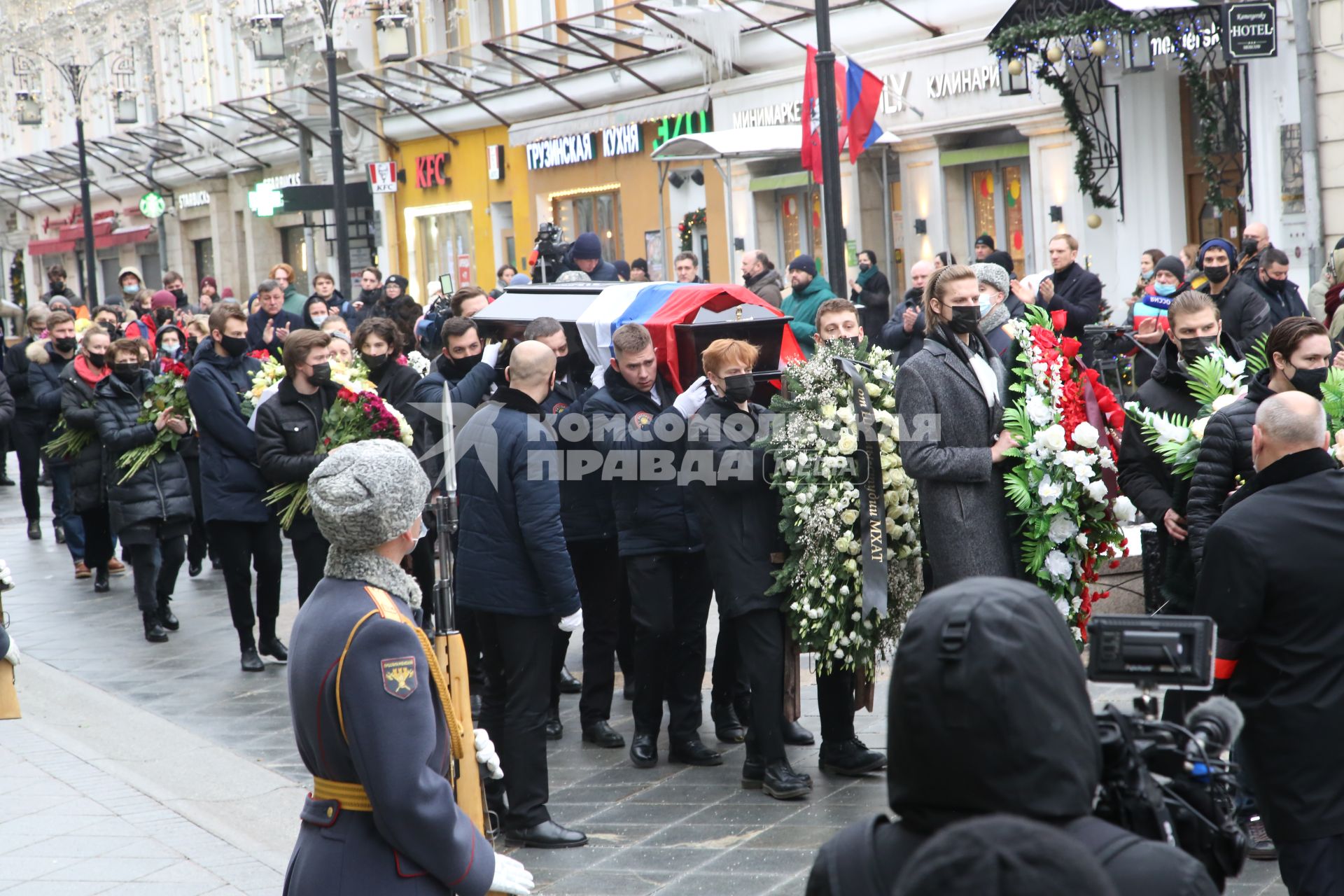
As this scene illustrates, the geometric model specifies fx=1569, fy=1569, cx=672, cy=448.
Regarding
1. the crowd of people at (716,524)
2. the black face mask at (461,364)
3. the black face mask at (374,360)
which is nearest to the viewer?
the crowd of people at (716,524)

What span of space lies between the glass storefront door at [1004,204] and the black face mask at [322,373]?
39.9 feet

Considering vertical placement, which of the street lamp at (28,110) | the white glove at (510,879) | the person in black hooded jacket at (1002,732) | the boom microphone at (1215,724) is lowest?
the white glove at (510,879)

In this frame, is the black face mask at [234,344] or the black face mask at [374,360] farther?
the black face mask at [234,344]

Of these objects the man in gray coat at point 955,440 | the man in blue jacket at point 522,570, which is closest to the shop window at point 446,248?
the man in blue jacket at point 522,570

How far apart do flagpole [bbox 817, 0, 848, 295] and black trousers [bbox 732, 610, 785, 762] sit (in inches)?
226

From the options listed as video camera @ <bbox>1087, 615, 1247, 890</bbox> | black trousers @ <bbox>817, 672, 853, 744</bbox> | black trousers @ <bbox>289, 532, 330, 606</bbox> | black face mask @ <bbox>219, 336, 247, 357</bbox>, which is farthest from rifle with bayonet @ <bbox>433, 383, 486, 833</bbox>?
black face mask @ <bbox>219, 336, 247, 357</bbox>

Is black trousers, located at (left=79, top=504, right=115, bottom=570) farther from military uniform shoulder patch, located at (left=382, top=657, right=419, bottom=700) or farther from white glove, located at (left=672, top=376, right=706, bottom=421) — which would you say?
military uniform shoulder patch, located at (left=382, top=657, right=419, bottom=700)

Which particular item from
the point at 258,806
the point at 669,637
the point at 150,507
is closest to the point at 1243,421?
the point at 669,637

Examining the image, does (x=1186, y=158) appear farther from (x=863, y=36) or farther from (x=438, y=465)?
(x=438, y=465)

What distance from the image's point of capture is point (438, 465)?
25.9ft

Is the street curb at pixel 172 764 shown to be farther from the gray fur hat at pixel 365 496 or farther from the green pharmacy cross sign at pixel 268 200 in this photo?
the green pharmacy cross sign at pixel 268 200

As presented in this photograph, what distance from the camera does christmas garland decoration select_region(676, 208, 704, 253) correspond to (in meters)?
24.9

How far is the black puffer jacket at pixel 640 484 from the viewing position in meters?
6.78

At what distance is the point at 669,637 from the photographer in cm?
696
